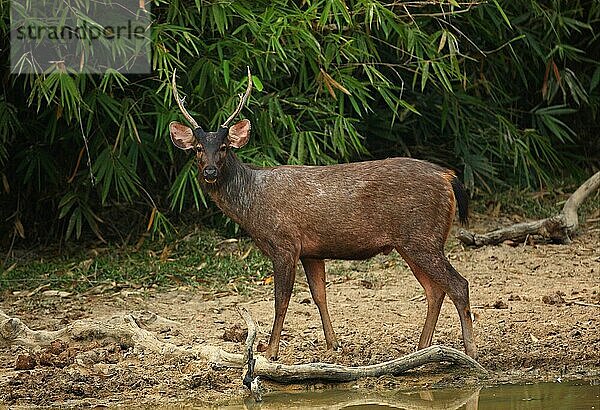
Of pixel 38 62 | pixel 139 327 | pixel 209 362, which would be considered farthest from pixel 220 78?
pixel 209 362

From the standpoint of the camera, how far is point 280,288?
22.3 ft

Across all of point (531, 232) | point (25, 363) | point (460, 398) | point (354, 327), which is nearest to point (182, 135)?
point (25, 363)

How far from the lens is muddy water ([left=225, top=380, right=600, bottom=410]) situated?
5.86 meters

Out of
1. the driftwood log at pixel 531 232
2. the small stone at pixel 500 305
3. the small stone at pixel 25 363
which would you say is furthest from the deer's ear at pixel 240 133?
the driftwood log at pixel 531 232

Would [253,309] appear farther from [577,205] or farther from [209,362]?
[577,205]

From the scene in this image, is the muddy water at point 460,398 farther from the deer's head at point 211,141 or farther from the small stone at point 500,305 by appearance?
the small stone at point 500,305

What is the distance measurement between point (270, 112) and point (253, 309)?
161cm

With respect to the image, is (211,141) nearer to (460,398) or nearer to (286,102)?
(460,398)

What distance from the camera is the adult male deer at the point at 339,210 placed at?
6656 mm

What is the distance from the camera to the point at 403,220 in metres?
6.67

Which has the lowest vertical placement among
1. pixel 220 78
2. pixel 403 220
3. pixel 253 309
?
pixel 253 309

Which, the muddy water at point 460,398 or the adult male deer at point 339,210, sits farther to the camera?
the adult male deer at point 339,210

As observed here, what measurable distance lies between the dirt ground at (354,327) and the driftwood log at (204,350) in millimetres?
74

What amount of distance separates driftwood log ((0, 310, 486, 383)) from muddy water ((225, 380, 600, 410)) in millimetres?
115
